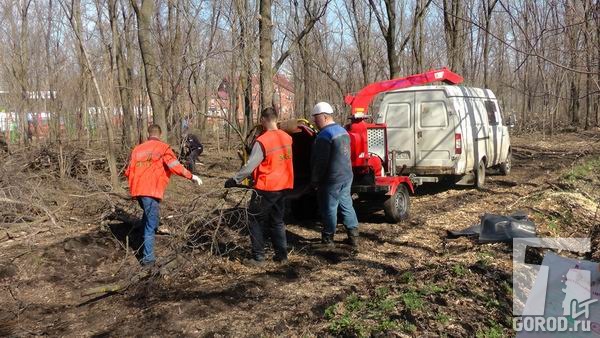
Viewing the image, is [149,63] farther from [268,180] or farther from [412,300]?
[412,300]

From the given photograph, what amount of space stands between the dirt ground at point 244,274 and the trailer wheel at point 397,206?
18cm

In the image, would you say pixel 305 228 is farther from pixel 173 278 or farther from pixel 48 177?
pixel 48 177

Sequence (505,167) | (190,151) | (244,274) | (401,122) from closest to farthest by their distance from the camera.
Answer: (244,274), (401,122), (190,151), (505,167)

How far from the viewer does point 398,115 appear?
1109cm

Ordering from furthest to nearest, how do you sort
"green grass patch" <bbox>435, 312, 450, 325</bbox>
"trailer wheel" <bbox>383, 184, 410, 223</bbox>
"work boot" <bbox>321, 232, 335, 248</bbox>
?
"trailer wheel" <bbox>383, 184, 410, 223</bbox>
"work boot" <bbox>321, 232, 335, 248</bbox>
"green grass patch" <bbox>435, 312, 450, 325</bbox>

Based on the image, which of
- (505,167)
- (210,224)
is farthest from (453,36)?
(210,224)

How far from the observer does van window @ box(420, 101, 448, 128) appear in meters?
10.6

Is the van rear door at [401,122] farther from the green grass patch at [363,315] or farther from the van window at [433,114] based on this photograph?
the green grass patch at [363,315]

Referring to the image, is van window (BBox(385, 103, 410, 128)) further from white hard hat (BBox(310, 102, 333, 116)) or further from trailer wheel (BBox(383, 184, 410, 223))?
white hard hat (BBox(310, 102, 333, 116))

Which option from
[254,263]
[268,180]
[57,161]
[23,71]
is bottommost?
[254,263]

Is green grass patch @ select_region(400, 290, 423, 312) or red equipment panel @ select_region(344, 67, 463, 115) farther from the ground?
red equipment panel @ select_region(344, 67, 463, 115)

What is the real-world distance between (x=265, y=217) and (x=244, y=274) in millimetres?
707

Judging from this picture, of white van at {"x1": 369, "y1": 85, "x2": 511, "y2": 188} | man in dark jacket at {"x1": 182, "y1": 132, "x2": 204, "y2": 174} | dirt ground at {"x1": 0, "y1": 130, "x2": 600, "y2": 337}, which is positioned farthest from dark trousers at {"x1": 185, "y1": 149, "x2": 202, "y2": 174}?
white van at {"x1": 369, "y1": 85, "x2": 511, "y2": 188}

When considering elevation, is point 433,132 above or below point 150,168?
above
